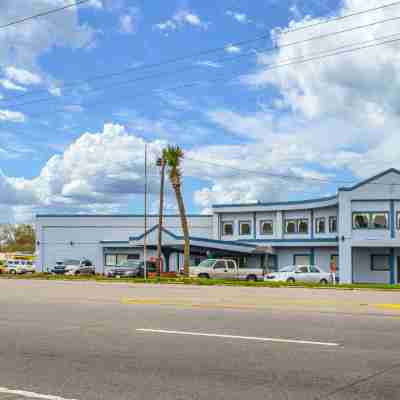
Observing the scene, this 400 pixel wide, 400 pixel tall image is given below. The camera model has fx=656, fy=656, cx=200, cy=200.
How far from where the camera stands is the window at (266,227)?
57.4 meters

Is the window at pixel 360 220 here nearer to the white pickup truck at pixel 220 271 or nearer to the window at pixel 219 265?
the white pickup truck at pixel 220 271

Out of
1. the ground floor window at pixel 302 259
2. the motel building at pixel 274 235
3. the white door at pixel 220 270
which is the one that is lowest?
the white door at pixel 220 270

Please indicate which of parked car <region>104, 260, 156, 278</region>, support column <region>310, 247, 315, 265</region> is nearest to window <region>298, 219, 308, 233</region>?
support column <region>310, 247, 315, 265</region>

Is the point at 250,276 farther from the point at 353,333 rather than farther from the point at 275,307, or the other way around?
the point at 353,333

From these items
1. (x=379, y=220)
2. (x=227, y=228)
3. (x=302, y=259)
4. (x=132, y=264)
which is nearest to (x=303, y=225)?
(x=302, y=259)

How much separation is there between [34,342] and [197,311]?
570 centimetres

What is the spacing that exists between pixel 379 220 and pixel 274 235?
11.4 meters

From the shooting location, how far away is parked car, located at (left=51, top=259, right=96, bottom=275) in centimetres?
5866

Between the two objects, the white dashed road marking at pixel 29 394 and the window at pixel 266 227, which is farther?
the window at pixel 266 227

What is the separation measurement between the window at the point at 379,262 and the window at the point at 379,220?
8.75 feet

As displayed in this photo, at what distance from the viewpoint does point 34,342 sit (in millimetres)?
10828

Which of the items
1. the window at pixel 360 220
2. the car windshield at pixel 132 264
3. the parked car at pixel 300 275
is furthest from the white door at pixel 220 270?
the window at pixel 360 220

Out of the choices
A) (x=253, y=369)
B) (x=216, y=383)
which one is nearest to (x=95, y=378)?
(x=216, y=383)

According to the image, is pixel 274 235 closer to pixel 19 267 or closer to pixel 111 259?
pixel 111 259
